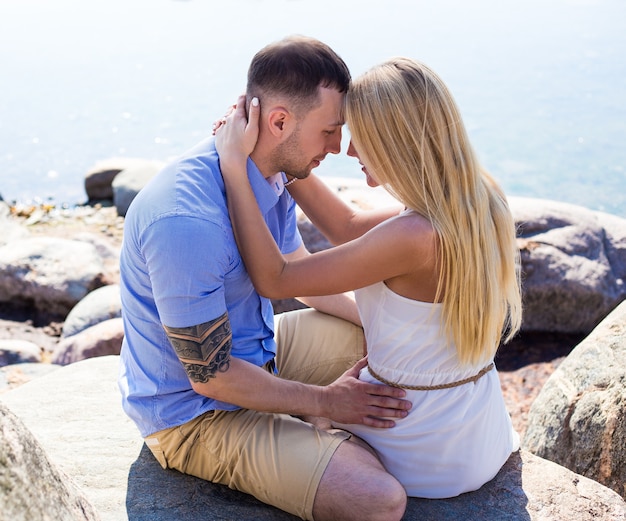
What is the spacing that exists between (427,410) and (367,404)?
20cm

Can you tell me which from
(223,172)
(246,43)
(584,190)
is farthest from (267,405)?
(246,43)

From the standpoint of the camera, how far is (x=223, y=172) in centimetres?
236

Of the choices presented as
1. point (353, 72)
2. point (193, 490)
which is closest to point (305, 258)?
point (193, 490)

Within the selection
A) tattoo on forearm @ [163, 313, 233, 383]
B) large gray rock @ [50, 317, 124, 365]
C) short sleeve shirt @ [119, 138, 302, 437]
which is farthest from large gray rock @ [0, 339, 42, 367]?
tattoo on forearm @ [163, 313, 233, 383]

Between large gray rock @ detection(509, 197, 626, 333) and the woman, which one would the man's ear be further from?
large gray rock @ detection(509, 197, 626, 333)

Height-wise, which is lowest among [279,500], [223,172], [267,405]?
[279,500]

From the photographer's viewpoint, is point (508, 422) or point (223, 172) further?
point (508, 422)

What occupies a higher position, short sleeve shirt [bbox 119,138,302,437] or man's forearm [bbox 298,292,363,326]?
short sleeve shirt [bbox 119,138,302,437]

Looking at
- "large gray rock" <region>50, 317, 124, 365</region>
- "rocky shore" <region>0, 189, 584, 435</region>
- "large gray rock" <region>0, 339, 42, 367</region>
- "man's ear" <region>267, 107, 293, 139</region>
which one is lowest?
"rocky shore" <region>0, 189, 584, 435</region>

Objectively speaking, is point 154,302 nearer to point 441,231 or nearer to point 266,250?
point 266,250

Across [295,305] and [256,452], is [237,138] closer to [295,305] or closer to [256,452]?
[256,452]

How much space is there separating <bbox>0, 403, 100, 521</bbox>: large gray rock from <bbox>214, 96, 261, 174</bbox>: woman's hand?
1.09m

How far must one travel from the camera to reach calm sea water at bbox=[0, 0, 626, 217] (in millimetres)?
10797

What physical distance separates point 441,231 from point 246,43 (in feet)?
52.4
